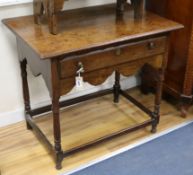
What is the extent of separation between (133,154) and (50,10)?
931 mm

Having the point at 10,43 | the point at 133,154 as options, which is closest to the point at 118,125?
the point at 133,154

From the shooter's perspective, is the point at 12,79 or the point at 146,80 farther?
the point at 146,80

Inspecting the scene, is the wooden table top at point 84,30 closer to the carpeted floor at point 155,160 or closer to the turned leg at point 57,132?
the turned leg at point 57,132

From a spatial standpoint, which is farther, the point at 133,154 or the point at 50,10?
the point at 133,154

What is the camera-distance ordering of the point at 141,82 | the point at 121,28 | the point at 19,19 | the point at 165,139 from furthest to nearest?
the point at 141,82, the point at 165,139, the point at 19,19, the point at 121,28

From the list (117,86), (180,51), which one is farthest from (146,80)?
(180,51)

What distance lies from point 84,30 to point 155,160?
2.71 ft

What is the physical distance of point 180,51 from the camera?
2.07m

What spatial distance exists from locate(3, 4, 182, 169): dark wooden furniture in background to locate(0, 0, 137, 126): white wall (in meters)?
0.11

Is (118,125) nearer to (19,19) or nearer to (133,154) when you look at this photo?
(133,154)

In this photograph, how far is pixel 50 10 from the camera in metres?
1.48

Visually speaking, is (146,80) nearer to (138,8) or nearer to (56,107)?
(138,8)

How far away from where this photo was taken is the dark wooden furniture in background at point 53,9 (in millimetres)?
1483

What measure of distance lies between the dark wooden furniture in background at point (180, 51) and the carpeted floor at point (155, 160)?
311 mm
